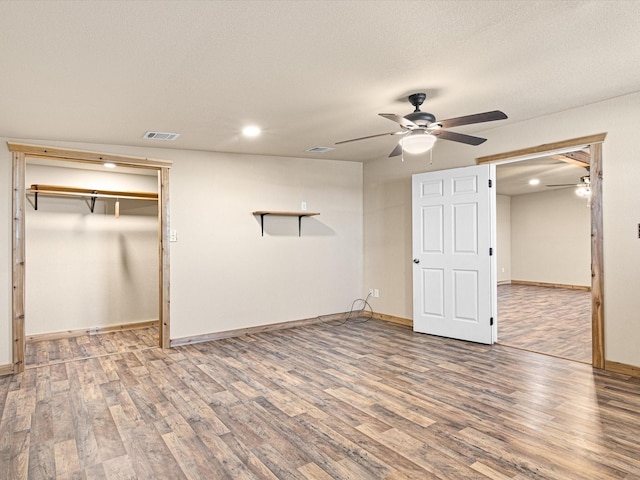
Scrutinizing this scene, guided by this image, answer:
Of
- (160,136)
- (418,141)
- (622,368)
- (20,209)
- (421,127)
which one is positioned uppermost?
(160,136)

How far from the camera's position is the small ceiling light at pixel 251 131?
4.04 metres

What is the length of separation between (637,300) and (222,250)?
4.38 metres

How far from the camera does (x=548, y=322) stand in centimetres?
569

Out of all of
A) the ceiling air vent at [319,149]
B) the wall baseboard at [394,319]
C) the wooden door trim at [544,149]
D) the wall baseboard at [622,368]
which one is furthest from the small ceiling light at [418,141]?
the wall baseboard at [394,319]

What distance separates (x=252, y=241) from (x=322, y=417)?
2987mm

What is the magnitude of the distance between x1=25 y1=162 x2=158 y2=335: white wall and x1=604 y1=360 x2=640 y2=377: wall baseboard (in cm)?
565

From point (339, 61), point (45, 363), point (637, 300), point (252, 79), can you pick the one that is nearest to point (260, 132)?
point (252, 79)

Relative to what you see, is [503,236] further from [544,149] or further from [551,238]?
[544,149]

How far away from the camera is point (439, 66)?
2.67m

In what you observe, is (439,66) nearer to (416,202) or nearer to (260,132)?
(260,132)

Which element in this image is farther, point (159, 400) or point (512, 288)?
point (512, 288)

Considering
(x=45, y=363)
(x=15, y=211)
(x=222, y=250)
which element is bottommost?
(x=45, y=363)

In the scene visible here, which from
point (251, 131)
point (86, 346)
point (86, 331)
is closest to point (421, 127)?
point (251, 131)

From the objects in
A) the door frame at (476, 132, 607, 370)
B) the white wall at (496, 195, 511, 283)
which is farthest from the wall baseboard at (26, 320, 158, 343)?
the white wall at (496, 195, 511, 283)
